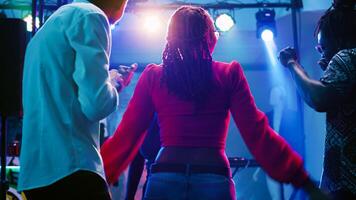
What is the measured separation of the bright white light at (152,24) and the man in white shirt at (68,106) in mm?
5476

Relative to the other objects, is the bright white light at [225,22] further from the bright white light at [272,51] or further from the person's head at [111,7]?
the person's head at [111,7]

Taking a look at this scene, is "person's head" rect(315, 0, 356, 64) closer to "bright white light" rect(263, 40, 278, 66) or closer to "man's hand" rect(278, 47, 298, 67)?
"man's hand" rect(278, 47, 298, 67)

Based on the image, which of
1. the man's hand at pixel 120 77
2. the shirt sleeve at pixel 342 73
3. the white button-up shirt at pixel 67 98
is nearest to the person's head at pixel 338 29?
the shirt sleeve at pixel 342 73

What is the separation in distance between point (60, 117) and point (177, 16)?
0.79m

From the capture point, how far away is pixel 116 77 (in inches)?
69.7

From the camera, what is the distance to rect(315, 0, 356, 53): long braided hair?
1.94 m

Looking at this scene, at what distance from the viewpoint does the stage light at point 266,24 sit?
21.3 feet

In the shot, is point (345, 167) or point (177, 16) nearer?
point (345, 167)

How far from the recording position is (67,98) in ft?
4.91

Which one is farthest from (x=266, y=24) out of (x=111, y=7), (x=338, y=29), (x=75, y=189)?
(x=75, y=189)

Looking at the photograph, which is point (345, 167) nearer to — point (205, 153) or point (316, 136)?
point (205, 153)

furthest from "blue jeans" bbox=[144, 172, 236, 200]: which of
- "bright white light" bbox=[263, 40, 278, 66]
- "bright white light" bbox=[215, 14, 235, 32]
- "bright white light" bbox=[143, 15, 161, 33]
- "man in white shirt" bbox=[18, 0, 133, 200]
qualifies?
"bright white light" bbox=[263, 40, 278, 66]

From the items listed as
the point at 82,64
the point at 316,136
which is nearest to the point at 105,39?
the point at 82,64

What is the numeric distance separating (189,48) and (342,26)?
0.62 meters
